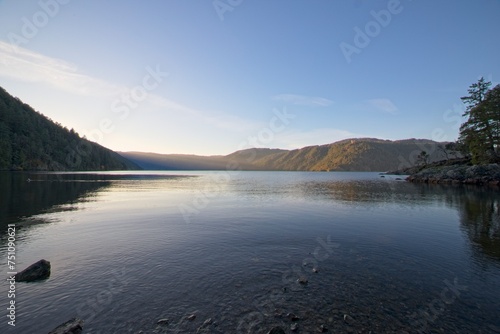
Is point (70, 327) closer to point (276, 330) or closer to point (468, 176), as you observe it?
point (276, 330)

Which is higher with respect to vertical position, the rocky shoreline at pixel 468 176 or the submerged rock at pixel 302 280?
the rocky shoreline at pixel 468 176

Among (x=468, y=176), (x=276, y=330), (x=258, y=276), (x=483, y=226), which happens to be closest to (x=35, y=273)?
(x=258, y=276)

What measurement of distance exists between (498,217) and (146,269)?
48350 mm

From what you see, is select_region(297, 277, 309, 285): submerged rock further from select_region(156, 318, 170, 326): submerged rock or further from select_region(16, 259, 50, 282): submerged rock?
select_region(16, 259, 50, 282): submerged rock

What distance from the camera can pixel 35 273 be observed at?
16.4 meters

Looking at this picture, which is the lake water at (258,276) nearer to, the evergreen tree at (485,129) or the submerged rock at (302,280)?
the submerged rock at (302,280)

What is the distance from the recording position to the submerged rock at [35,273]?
1614cm

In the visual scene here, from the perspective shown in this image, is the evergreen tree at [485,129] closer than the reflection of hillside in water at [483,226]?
No

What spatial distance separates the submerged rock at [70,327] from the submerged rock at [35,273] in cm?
751

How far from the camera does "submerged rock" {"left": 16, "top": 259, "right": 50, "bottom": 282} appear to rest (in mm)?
16141

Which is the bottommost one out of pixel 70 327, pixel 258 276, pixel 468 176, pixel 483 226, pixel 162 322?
pixel 483 226

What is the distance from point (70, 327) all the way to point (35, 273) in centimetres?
836

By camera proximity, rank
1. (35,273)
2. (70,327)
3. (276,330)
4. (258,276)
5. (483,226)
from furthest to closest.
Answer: (483,226) < (258,276) < (35,273) < (276,330) < (70,327)

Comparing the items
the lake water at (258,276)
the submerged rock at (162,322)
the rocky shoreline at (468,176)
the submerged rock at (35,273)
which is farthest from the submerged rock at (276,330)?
the rocky shoreline at (468,176)
